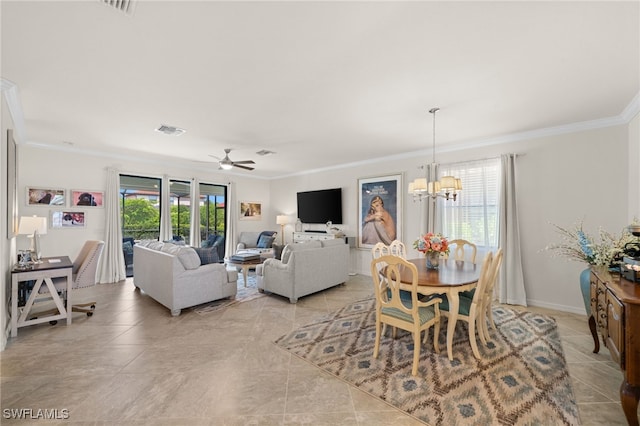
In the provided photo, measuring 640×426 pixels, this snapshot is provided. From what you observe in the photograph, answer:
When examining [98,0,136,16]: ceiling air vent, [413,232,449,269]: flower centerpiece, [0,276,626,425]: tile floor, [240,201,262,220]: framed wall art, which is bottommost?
[0,276,626,425]: tile floor

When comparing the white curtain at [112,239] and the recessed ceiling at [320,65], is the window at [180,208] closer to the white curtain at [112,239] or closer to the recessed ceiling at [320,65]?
the white curtain at [112,239]

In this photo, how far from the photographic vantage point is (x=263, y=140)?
461cm

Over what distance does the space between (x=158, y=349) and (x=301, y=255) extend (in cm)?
228

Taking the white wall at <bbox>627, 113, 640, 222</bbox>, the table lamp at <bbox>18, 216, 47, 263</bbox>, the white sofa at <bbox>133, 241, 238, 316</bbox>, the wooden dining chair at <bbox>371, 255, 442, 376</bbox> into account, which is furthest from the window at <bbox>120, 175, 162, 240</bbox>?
the white wall at <bbox>627, 113, 640, 222</bbox>

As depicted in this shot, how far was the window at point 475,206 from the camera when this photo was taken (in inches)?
176

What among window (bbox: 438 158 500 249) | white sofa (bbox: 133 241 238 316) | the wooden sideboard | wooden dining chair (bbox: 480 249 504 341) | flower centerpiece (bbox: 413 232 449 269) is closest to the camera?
the wooden sideboard

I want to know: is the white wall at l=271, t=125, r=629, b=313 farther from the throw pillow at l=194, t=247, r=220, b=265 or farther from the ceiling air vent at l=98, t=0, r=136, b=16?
the ceiling air vent at l=98, t=0, r=136, b=16

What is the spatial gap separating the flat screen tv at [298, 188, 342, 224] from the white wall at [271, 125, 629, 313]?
313 centimetres

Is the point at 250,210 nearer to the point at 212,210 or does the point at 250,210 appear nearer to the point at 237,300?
the point at 212,210

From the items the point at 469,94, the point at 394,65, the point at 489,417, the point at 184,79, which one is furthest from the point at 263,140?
the point at 489,417

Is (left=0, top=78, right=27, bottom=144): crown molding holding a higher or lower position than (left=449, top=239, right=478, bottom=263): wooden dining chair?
higher

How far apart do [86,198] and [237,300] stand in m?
3.88

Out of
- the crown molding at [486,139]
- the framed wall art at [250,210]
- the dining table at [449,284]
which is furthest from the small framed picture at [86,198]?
the dining table at [449,284]

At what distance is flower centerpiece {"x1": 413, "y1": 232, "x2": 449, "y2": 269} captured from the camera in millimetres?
3078
